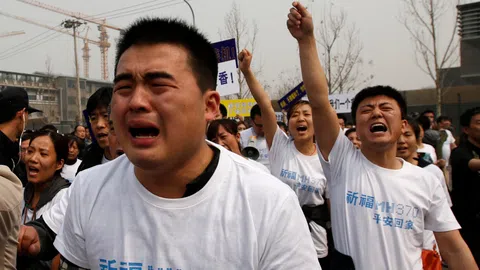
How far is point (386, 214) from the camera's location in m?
2.55

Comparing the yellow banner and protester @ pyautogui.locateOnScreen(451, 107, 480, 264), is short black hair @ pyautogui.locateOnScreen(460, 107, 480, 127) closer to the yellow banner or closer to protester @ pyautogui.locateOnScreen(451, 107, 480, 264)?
protester @ pyautogui.locateOnScreen(451, 107, 480, 264)

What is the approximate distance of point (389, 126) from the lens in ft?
9.14

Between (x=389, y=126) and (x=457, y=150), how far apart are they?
6.98ft

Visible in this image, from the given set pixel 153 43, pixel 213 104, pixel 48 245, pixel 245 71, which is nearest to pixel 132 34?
pixel 153 43

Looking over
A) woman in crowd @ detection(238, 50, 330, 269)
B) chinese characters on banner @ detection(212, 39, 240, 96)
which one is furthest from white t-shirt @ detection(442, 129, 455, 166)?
woman in crowd @ detection(238, 50, 330, 269)

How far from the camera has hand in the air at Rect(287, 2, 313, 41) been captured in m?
2.53

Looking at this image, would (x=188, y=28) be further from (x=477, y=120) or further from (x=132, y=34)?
(x=477, y=120)

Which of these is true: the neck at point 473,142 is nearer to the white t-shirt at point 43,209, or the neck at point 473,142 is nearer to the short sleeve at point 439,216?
the short sleeve at point 439,216

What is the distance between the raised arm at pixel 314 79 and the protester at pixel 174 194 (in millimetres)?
1160

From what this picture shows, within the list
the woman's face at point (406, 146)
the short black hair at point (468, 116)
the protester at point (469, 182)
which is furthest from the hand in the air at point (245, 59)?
the short black hair at point (468, 116)

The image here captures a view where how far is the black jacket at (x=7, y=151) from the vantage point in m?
3.53

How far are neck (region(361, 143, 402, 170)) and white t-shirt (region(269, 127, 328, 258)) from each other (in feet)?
3.71

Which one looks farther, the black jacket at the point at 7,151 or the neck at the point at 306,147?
the neck at the point at 306,147

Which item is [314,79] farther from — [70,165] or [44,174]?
[70,165]
